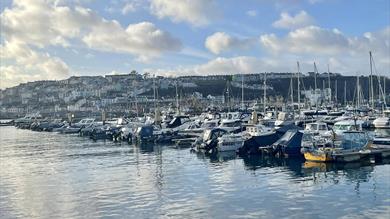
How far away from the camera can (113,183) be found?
32.9 m

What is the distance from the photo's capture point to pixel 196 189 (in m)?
29.7

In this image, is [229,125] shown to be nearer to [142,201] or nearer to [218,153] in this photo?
[218,153]

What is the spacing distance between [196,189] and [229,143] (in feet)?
65.5

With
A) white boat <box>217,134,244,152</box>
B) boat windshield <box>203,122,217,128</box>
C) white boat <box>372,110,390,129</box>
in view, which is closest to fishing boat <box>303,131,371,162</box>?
white boat <box>217,134,244,152</box>

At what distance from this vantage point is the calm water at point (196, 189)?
24.1 metres

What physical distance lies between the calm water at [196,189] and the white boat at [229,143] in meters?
3.23

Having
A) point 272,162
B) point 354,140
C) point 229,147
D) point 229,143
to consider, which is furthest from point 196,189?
point 229,143

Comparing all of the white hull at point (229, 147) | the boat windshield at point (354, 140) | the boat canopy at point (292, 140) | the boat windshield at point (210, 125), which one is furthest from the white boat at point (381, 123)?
the boat windshield at point (354, 140)

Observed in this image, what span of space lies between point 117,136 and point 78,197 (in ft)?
161

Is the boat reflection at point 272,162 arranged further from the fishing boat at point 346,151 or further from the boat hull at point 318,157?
the fishing boat at point 346,151

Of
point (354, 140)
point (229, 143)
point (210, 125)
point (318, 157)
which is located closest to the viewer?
point (318, 157)

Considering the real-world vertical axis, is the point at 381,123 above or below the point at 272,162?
above

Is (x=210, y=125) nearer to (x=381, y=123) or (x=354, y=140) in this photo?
(x=381, y=123)

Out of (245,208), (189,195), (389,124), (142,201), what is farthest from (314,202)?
(389,124)
